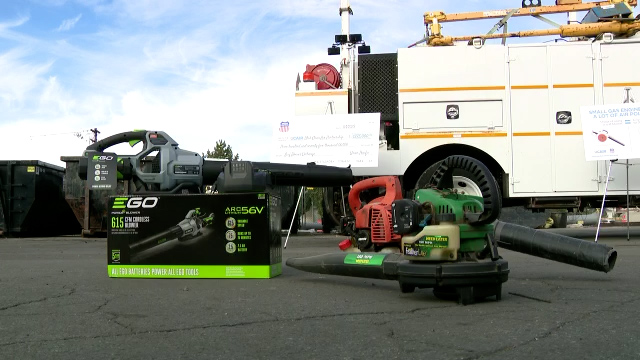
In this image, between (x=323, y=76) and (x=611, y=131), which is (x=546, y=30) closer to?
(x=611, y=131)

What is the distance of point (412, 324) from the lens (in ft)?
11.6

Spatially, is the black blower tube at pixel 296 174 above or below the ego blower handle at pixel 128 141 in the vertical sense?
below

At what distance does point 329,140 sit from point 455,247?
597 centimetres

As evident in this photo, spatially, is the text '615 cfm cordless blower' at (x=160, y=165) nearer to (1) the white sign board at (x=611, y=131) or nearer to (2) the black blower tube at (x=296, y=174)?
(2) the black blower tube at (x=296, y=174)

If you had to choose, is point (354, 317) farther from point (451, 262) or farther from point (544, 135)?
point (544, 135)

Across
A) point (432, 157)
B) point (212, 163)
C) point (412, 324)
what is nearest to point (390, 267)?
point (412, 324)

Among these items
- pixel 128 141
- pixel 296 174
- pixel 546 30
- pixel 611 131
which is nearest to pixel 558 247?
pixel 296 174

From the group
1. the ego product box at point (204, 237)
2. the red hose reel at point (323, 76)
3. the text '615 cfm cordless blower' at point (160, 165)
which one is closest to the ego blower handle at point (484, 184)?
the ego product box at point (204, 237)

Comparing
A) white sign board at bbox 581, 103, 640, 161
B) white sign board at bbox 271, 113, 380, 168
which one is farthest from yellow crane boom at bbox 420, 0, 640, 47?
white sign board at bbox 271, 113, 380, 168

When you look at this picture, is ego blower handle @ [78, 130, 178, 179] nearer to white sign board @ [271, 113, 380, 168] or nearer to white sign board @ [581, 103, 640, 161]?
white sign board @ [271, 113, 380, 168]

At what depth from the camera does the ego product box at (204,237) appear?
5465 mm

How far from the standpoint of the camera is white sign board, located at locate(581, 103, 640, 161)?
914cm

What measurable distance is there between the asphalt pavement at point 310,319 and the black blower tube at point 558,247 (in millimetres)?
246

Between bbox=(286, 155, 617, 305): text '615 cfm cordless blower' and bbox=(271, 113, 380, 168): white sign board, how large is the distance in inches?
187
